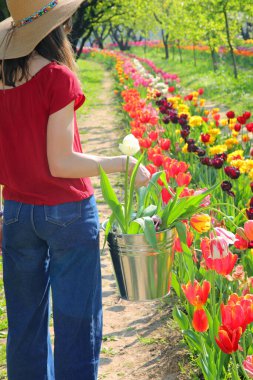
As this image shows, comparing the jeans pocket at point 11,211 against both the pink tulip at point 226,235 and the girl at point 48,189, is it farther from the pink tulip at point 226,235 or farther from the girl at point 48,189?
the pink tulip at point 226,235

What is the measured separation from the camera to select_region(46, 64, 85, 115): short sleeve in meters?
1.89

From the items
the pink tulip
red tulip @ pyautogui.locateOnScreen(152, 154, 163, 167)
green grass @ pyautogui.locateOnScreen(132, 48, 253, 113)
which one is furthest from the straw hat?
green grass @ pyautogui.locateOnScreen(132, 48, 253, 113)

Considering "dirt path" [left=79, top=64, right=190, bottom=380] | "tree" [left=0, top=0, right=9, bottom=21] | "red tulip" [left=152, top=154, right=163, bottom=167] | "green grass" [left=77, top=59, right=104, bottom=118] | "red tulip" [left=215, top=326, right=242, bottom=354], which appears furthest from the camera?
"green grass" [left=77, top=59, right=104, bottom=118]

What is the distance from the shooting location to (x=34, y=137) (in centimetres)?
197

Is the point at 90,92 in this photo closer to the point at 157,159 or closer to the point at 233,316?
the point at 157,159

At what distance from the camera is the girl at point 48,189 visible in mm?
1924

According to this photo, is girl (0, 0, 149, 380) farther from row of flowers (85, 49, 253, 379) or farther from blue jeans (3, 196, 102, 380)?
row of flowers (85, 49, 253, 379)

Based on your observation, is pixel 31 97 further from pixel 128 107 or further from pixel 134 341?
pixel 128 107

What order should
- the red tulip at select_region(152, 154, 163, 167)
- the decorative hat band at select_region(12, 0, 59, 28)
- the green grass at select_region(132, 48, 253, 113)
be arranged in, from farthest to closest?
1. the green grass at select_region(132, 48, 253, 113)
2. the red tulip at select_region(152, 154, 163, 167)
3. the decorative hat band at select_region(12, 0, 59, 28)

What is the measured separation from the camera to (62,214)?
202cm

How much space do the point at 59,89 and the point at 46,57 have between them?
138mm

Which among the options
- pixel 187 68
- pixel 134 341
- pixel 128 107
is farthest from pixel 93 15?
pixel 134 341

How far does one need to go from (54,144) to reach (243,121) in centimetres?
363

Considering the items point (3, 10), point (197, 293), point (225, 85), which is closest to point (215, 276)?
point (197, 293)
